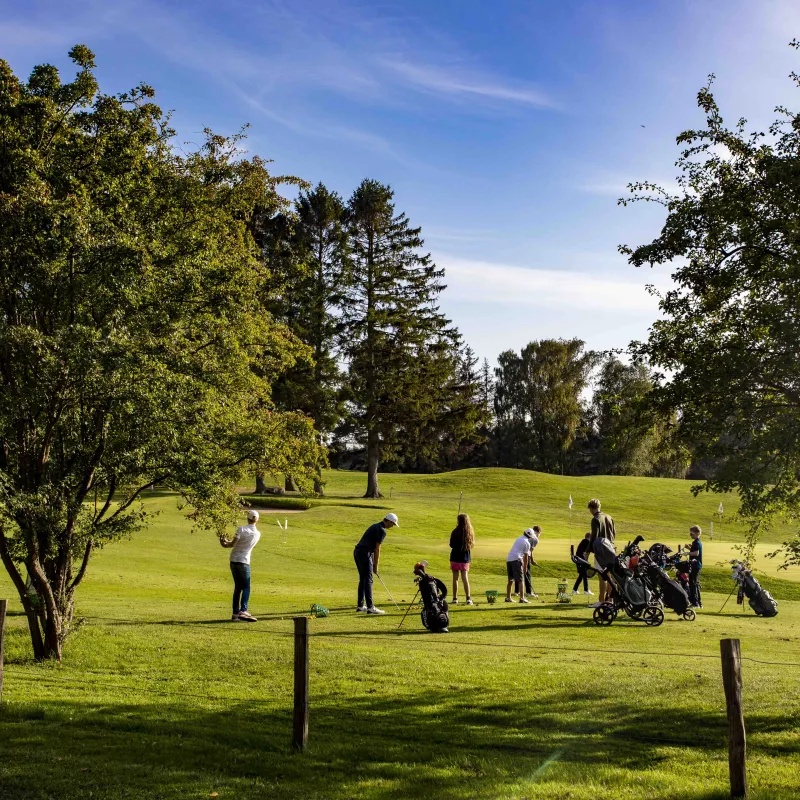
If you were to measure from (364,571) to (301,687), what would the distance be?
29.4 ft

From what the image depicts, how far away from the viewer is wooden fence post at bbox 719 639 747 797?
735 centimetres

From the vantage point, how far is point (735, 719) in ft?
24.4

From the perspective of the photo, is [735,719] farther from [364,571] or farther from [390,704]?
[364,571]

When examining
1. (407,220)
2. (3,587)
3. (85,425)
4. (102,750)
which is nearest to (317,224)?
(407,220)

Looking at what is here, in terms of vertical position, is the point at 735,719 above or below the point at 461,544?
below

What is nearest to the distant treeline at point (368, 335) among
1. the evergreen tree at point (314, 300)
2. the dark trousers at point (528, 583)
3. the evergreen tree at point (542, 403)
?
the evergreen tree at point (314, 300)

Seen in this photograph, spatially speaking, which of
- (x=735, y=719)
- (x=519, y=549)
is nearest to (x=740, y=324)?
(x=735, y=719)

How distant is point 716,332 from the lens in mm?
11734

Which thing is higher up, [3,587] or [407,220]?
[407,220]

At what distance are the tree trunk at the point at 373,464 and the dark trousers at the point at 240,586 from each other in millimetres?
43879

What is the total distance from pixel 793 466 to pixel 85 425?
10396 mm

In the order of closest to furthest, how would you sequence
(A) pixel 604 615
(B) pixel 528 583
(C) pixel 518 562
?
1. (A) pixel 604 615
2. (C) pixel 518 562
3. (B) pixel 528 583

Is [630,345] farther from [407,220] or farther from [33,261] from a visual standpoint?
[407,220]

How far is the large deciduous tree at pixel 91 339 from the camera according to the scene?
12.3 meters
